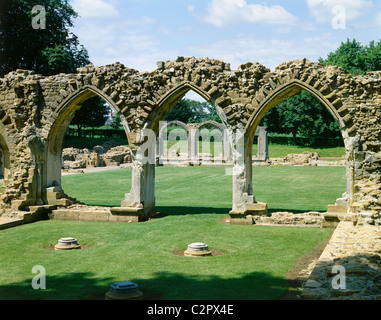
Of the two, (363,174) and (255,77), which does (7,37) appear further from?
(363,174)

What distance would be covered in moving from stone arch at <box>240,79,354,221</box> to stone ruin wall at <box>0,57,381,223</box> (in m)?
0.02

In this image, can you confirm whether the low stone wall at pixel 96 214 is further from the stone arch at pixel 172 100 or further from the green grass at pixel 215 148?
the green grass at pixel 215 148

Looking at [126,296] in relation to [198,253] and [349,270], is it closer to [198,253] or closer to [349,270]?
[198,253]

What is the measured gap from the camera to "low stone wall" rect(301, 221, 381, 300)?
234 inches

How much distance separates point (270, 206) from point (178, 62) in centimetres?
584

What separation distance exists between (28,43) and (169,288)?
3410cm

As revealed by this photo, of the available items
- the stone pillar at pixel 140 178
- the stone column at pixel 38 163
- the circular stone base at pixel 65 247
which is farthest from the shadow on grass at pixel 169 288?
A: the stone column at pixel 38 163

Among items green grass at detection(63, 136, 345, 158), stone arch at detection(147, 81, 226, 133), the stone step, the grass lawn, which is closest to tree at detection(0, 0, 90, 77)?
green grass at detection(63, 136, 345, 158)

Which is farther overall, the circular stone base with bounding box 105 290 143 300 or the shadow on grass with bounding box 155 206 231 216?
the shadow on grass with bounding box 155 206 231 216

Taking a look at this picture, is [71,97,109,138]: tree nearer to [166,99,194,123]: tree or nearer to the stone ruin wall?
the stone ruin wall

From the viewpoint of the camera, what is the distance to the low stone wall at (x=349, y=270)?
594cm

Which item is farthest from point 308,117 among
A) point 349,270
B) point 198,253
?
point 349,270

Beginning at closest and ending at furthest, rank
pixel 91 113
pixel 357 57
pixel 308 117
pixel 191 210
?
pixel 191 210
pixel 91 113
pixel 308 117
pixel 357 57

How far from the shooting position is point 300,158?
1489 inches
